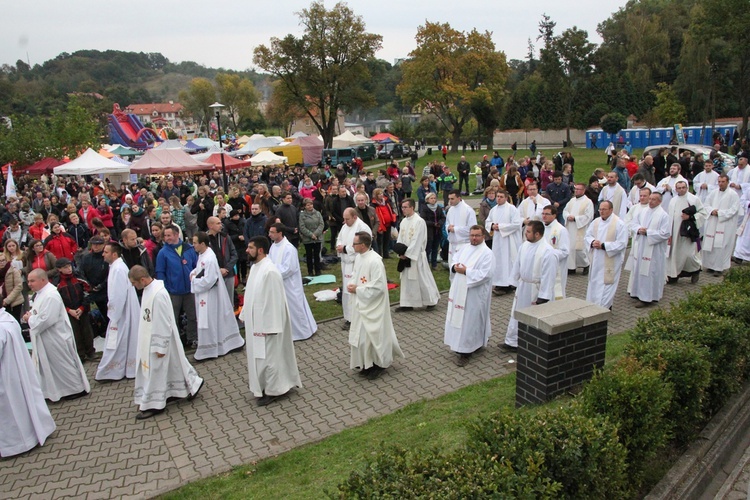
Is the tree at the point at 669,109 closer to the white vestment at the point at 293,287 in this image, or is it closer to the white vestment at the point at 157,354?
the white vestment at the point at 293,287

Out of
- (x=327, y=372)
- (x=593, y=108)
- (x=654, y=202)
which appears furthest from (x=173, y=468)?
(x=593, y=108)

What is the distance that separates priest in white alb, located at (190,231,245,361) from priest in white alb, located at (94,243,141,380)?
88 cm

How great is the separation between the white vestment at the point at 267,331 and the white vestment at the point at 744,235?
1027 cm

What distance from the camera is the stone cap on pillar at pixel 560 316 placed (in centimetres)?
555

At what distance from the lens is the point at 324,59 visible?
5091 centimetres

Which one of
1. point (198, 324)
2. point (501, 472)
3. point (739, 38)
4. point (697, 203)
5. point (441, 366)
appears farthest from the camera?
point (739, 38)

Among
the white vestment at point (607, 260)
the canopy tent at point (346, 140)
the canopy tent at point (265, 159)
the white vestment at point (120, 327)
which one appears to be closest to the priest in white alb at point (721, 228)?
the white vestment at point (607, 260)

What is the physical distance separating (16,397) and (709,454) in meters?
6.93

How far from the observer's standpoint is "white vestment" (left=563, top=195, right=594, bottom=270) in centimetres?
1175

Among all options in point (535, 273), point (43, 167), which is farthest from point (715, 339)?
point (43, 167)

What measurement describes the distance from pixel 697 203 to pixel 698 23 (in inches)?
1344

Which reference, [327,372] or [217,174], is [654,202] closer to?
[327,372]

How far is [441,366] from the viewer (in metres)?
8.02

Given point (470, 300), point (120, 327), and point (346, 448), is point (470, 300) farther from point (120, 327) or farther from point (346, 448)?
point (120, 327)
